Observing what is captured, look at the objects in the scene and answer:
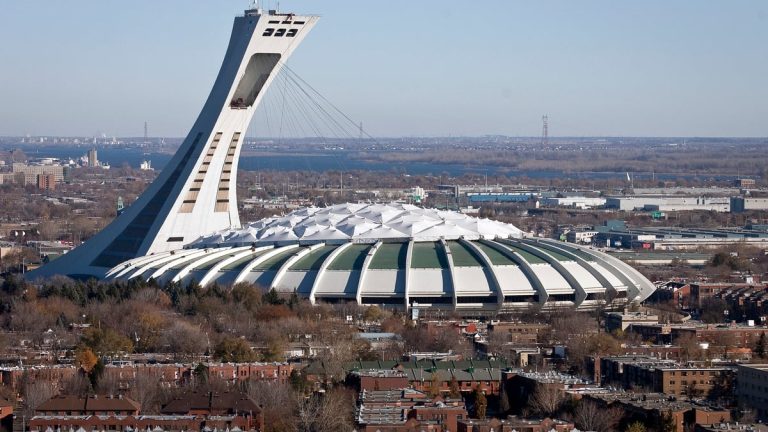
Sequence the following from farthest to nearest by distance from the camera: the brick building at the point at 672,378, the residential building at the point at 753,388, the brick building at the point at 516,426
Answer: the brick building at the point at 672,378, the residential building at the point at 753,388, the brick building at the point at 516,426

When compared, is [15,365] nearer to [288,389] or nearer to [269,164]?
[288,389]

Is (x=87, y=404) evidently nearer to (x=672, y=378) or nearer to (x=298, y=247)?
(x=672, y=378)

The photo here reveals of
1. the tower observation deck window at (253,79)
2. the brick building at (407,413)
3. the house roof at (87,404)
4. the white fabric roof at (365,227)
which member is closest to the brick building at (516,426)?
the brick building at (407,413)

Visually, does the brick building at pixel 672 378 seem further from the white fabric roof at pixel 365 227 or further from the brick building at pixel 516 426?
the white fabric roof at pixel 365 227

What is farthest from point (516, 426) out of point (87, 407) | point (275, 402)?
point (87, 407)

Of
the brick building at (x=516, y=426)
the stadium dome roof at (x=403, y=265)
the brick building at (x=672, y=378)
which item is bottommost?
the brick building at (x=672, y=378)

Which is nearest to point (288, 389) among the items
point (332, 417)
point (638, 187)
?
point (332, 417)
